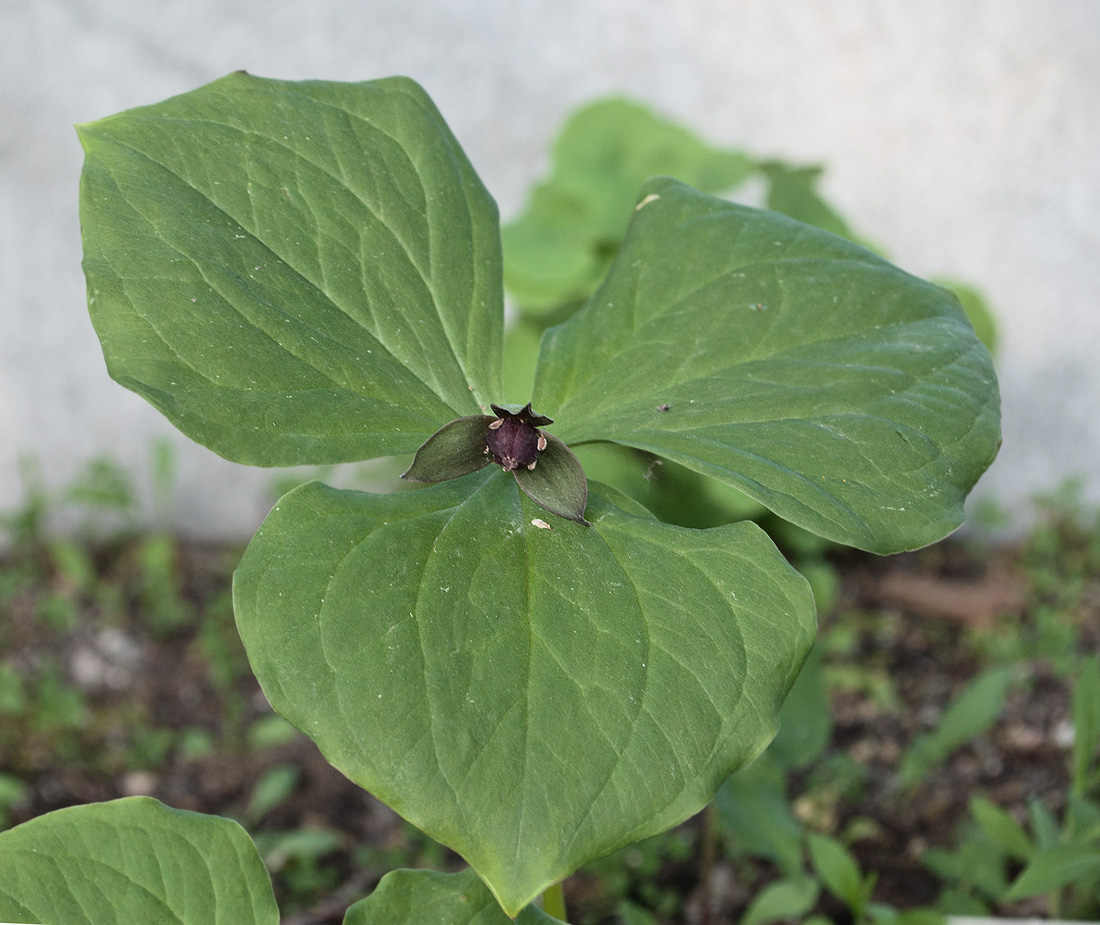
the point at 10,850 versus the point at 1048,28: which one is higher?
the point at 1048,28

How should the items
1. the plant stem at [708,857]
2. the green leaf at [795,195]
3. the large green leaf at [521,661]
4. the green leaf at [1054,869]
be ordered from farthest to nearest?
the green leaf at [795,195], the plant stem at [708,857], the green leaf at [1054,869], the large green leaf at [521,661]

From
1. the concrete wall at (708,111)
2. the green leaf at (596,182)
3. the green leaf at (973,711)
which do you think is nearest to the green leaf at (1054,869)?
the green leaf at (973,711)

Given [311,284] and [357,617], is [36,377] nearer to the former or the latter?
[311,284]

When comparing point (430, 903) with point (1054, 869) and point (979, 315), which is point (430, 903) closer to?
point (1054, 869)

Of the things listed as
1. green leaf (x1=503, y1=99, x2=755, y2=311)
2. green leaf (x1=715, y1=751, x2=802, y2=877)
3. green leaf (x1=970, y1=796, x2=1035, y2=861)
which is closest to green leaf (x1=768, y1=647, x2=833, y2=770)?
green leaf (x1=715, y1=751, x2=802, y2=877)

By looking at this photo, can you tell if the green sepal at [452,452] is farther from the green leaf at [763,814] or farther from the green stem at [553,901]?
the green leaf at [763,814]

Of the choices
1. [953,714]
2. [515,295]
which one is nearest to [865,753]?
[953,714]

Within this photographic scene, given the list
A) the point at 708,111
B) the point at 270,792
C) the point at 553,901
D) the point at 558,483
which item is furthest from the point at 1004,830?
the point at 708,111
